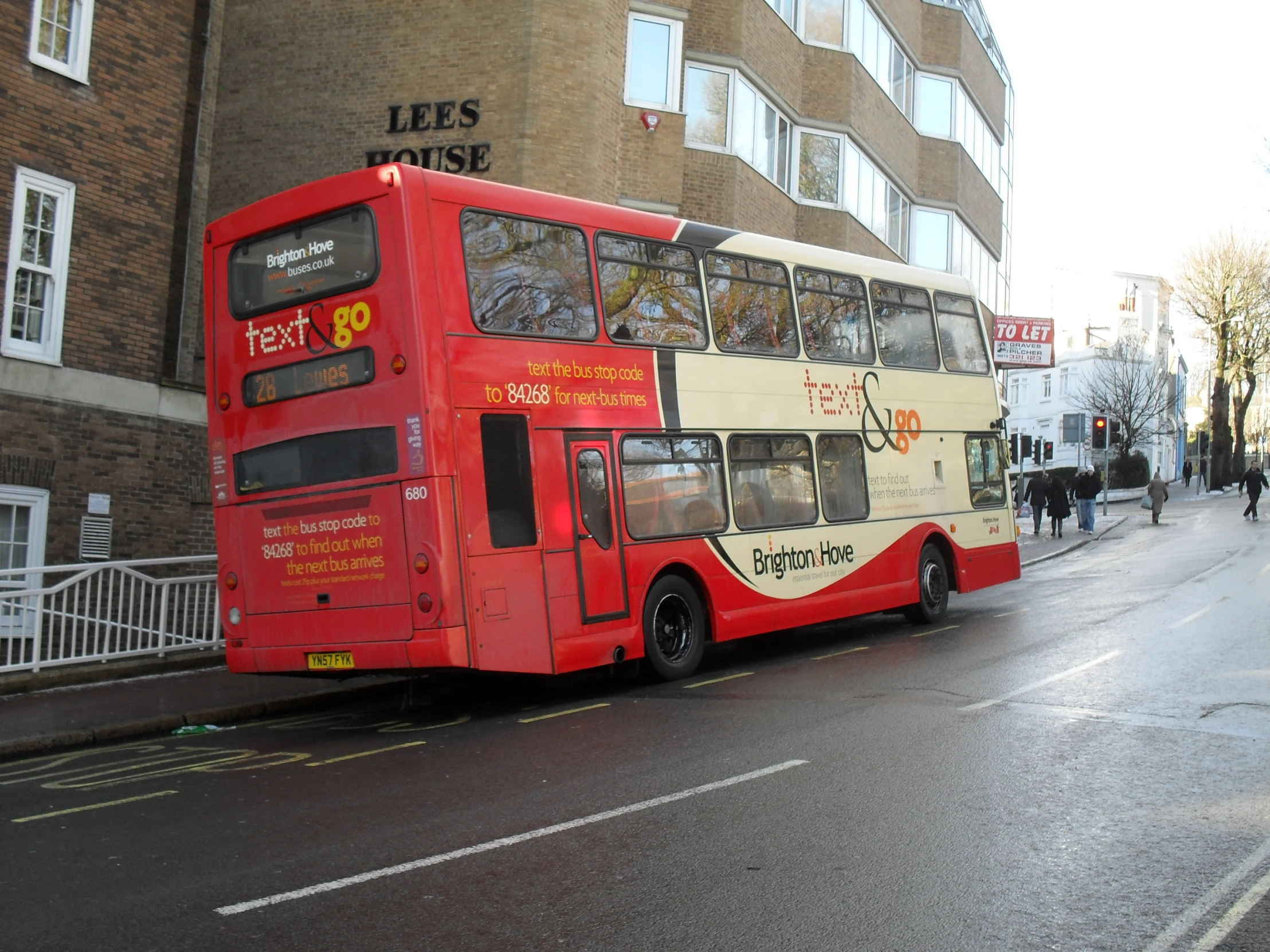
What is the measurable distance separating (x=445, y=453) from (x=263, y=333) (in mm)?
2157

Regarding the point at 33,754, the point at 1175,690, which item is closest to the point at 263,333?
the point at 33,754

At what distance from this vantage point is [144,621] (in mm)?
13352

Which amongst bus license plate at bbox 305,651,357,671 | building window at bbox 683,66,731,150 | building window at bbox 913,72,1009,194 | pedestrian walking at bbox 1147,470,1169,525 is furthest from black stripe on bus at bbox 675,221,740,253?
pedestrian walking at bbox 1147,470,1169,525

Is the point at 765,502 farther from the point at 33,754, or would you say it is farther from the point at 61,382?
the point at 61,382

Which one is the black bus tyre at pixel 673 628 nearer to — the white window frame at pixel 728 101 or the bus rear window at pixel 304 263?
the bus rear window at pixel 304 263

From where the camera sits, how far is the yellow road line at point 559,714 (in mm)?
10281

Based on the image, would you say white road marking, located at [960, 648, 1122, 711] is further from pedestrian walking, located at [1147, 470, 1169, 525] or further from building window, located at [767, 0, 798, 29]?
pedestrian walking, located at [1147, 470, 1169, 525]

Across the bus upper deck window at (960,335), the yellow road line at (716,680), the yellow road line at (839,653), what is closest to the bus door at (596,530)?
the yellow road line at (716,680)

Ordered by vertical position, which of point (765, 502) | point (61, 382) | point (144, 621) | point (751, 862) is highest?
point (61, 382)

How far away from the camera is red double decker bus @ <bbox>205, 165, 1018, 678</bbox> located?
9.77 metres

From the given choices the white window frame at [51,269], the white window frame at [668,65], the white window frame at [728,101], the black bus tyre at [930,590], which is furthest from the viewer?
the white window frame at [728,101]

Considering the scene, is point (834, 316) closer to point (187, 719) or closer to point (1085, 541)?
point (187, 719)

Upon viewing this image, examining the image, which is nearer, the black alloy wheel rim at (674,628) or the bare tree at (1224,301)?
the black alloy wheel rim at (674,628)

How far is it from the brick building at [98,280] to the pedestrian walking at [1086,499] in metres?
25.0
